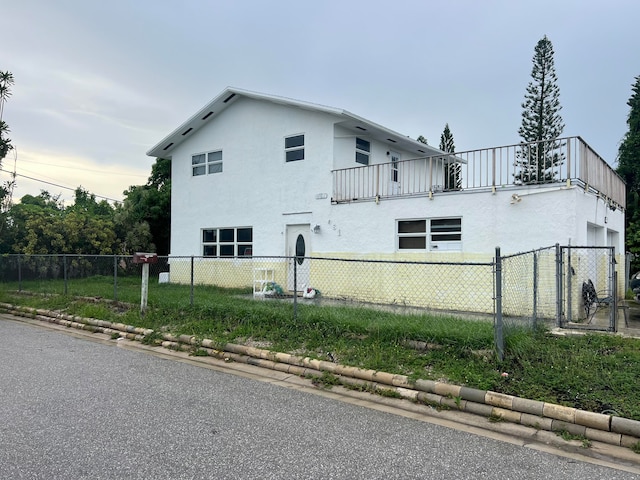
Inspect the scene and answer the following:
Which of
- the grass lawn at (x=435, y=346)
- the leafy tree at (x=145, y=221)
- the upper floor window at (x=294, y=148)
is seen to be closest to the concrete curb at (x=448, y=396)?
the grass lawn at (x=435, y=346)

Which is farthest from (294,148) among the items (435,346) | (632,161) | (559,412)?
(632,161)

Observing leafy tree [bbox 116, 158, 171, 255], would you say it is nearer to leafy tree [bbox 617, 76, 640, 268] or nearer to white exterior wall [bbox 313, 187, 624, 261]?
white exterior wall [bbox 313, 187, 624, 261]

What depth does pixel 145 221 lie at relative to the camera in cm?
2153

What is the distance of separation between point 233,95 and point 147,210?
8736mm

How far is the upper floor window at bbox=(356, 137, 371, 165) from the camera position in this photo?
14.3 m

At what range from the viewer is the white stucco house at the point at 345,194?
987 centimetres

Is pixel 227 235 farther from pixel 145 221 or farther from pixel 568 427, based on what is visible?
pixel 568 427

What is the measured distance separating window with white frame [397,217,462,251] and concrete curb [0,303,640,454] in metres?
5.94

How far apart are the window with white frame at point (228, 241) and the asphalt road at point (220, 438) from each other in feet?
31.1

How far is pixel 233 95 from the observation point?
620 inches

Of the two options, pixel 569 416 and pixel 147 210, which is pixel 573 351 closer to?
pixel 569 416

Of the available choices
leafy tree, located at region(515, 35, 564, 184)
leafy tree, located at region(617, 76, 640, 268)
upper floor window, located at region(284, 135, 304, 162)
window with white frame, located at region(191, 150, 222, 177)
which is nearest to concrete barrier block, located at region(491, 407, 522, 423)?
upper floor window, located at region(284, 135, 304, 162)

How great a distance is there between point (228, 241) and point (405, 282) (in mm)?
7247

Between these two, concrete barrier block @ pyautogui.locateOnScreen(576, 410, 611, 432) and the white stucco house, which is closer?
concrete barrier block @ pyautogui.locateOnScreen(576, 410, 611, 432)
